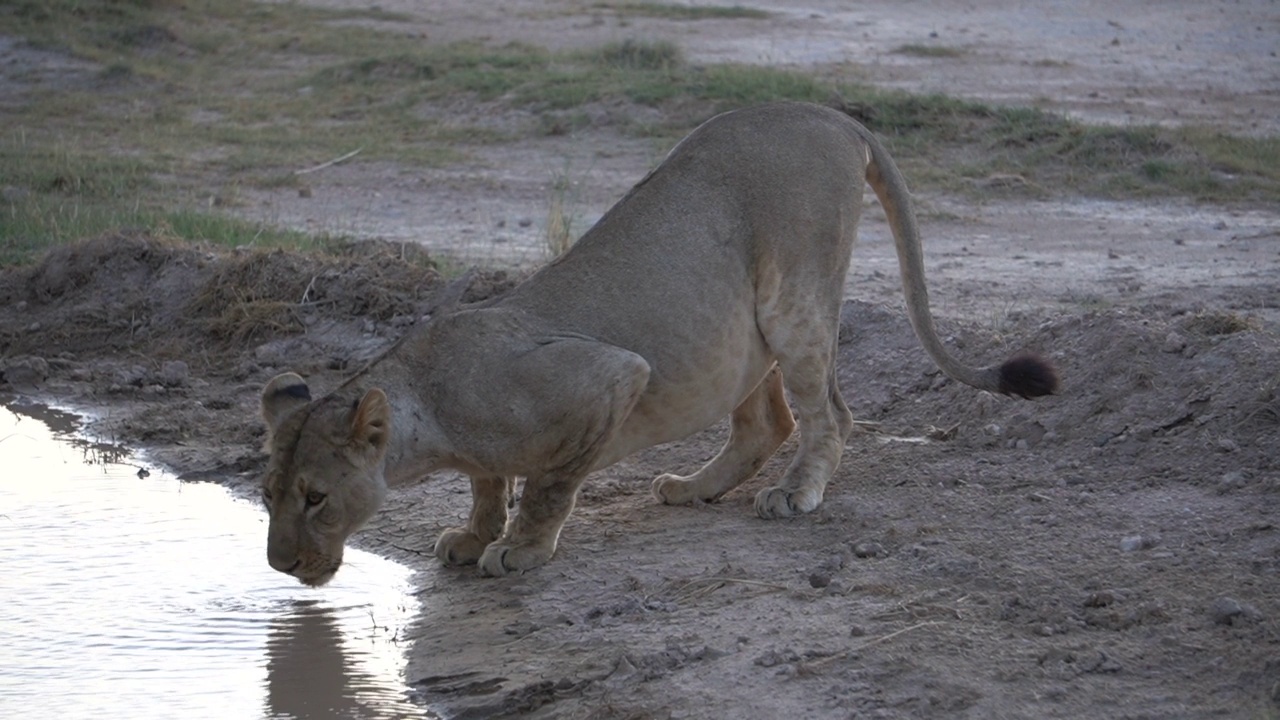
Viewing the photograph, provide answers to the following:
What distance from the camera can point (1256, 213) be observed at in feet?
36.0

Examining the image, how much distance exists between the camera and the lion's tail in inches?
227

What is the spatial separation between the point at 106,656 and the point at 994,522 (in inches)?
114

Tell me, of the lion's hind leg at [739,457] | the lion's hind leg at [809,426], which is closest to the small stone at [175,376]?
the lion's hind leg at [739,457]

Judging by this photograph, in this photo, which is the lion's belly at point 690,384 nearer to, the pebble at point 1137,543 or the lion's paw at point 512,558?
the lion's paw at point 512,558

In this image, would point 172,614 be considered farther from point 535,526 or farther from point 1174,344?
point 1174,344

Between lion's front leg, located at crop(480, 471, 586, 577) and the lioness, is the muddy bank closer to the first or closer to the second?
lion's front leg, located at crop(480, 471, 586, 577)

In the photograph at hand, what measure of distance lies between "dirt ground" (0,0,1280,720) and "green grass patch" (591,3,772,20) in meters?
11.7

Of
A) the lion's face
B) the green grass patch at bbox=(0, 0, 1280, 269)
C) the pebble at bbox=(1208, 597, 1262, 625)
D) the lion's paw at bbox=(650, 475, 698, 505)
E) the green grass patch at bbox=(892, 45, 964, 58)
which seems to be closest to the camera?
the pebble at bbox=(1208, 597, 1262, 625)

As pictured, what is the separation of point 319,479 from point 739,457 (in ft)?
5.77

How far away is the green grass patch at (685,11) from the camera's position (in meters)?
23.3

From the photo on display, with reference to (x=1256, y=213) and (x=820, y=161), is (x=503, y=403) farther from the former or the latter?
(x=1256, y=213)

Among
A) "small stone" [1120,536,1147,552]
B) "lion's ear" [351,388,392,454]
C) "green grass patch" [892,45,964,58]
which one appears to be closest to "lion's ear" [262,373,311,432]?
"lion's ear" [351,388,392,454]

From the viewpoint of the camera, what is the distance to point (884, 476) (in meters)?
6.14

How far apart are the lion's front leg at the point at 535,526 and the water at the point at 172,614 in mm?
336
